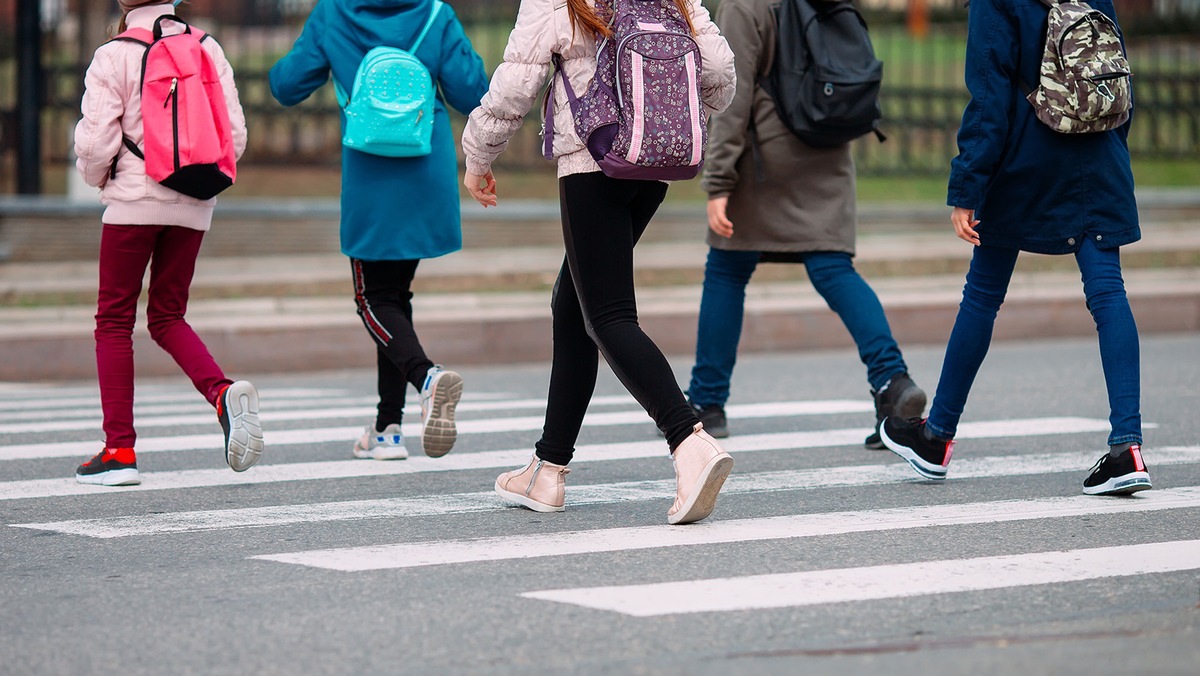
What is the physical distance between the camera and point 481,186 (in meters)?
5.03

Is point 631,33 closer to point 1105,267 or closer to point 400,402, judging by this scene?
point 1105,267

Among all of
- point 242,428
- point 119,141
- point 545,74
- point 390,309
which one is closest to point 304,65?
point 119,141

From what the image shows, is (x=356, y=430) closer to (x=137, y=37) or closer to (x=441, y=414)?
(x=441, y=414)

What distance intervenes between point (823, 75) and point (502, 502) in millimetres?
2235

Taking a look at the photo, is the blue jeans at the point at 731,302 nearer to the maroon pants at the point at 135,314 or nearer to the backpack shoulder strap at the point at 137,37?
the maroon pants at the point at 135,314

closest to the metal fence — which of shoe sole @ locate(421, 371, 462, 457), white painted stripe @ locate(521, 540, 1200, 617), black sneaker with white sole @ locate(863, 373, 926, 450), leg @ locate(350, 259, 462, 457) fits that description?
leg @ locate(350, 259, 462, 457)

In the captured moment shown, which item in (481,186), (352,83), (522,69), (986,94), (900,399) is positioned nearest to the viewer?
(522,69)

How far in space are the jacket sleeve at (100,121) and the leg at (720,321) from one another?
2374mm

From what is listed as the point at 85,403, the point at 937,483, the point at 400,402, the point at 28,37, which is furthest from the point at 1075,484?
the point at 28,37

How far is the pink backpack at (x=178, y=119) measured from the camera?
557cm

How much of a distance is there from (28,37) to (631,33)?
9669mm

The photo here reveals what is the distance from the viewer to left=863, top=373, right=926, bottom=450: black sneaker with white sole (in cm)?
621

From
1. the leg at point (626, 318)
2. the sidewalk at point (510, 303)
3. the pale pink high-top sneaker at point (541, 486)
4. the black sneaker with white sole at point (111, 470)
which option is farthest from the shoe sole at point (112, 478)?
the sidewalk at point (510, 303)

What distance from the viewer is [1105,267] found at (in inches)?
203
